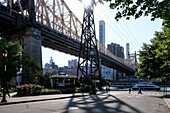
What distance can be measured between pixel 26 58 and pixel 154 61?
2234cm

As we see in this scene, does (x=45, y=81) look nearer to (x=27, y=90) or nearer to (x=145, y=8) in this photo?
(x=27, y=90)

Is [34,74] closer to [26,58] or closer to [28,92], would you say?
[26,58]

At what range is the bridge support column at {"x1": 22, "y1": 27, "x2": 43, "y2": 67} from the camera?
38562mm

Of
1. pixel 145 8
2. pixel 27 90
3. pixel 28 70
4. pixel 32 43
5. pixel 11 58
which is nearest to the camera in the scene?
pixel 145 8

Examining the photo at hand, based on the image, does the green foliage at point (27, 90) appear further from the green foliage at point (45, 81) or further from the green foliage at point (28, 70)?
the green foliage at point (45, 81)

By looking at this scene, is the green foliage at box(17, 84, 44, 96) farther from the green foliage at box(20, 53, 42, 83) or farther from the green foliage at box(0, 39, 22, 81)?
the green foliage at box(0, 39, 22, 81)

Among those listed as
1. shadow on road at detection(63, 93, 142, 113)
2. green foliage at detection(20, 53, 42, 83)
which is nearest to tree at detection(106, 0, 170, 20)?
shadow on road at detection(63, 93, 142, 113)

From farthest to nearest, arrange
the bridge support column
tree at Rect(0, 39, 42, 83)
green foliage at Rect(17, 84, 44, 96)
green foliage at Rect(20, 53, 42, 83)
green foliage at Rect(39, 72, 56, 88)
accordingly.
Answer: the bridge support column → green foliage at Rect(39, 72, 56, 88) → green foliage at Rect(20, 53, 42, 83) → tree at Rect(0, 39, 42, 83) → green foliage at Rect(17, 84, 44, 96)

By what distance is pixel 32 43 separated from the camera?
126ft

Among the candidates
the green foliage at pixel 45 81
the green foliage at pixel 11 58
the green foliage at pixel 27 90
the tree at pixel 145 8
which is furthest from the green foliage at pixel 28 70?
the tree at pixel 145 8

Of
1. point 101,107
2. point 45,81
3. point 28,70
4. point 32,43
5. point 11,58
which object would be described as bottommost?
point 45,81

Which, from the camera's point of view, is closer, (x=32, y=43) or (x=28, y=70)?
(x=28, y=70)

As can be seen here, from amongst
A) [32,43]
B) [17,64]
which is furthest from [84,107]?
[32,43]

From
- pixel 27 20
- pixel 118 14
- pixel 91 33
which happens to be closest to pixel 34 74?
pixel 27 20
